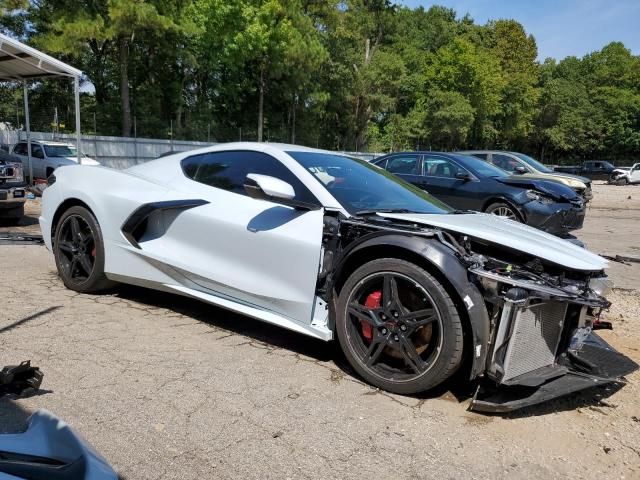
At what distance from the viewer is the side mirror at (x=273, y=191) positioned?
344 cm

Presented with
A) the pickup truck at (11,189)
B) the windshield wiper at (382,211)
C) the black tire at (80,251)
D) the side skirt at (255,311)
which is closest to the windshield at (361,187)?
the windshield wiper at (382,211)

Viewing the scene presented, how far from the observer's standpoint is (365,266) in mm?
3199

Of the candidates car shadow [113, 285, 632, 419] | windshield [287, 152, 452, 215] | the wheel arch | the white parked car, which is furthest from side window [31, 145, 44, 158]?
windshield [287, 152, 452, 215]

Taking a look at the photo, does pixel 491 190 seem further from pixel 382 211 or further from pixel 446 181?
pixel 382 211

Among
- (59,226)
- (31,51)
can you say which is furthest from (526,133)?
(59,226)

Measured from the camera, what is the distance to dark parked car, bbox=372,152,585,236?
29.3ft

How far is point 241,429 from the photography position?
2689 mm

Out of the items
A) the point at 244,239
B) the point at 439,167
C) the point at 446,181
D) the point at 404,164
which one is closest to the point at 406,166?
the point at 404,164

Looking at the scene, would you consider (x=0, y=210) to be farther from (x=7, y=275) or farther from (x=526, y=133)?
(x=526, y=133)

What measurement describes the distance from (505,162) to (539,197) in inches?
217

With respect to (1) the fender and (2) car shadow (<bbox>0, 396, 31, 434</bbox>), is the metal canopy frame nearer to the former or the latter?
(2) car shadow (<bbox>0, 396, 31, 434</bbox>)

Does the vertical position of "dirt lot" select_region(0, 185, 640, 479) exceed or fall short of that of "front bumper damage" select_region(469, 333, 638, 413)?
it falls short

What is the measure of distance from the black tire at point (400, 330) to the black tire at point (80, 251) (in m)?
2.42

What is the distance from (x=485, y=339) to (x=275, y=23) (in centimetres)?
3263
